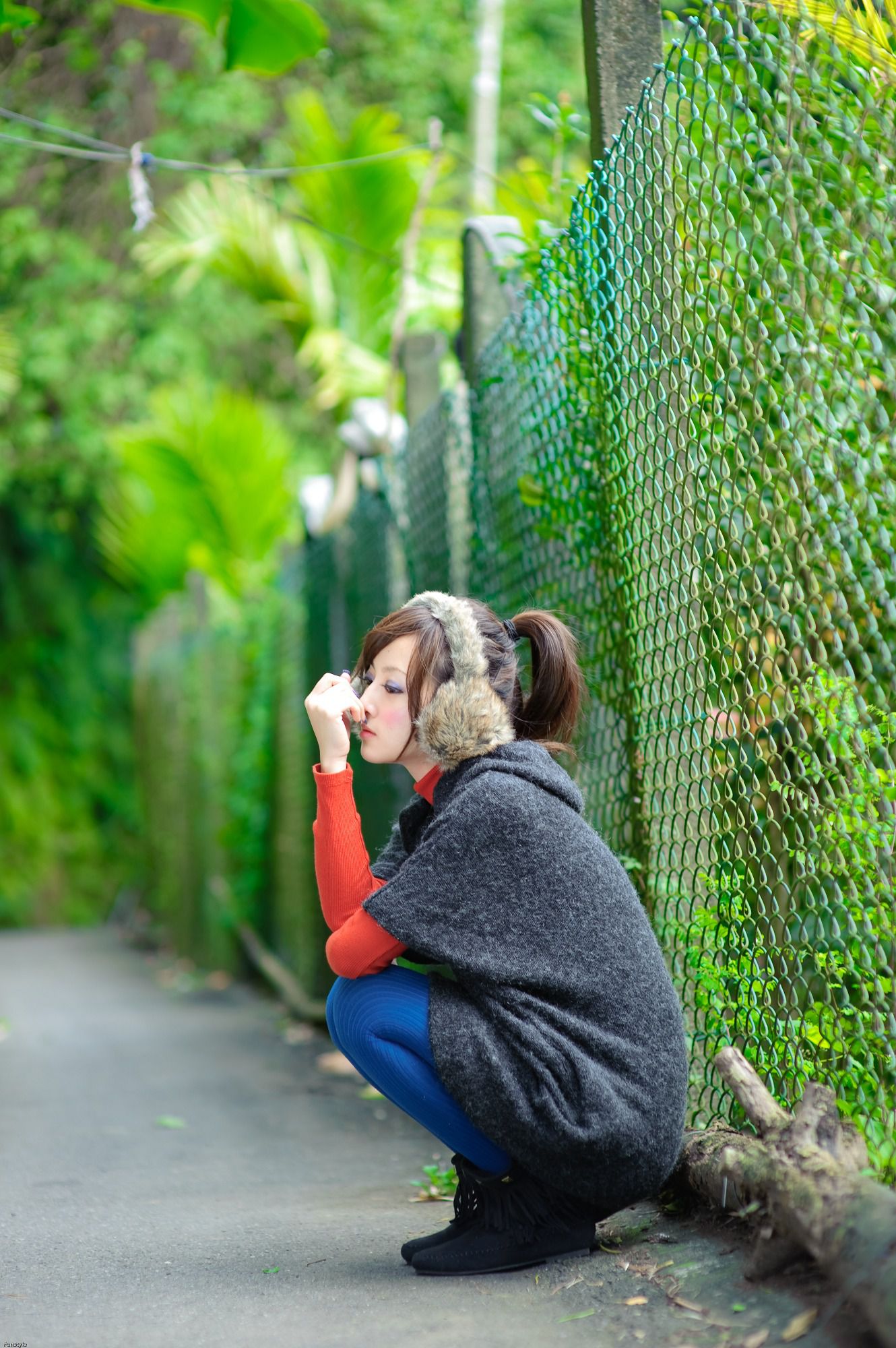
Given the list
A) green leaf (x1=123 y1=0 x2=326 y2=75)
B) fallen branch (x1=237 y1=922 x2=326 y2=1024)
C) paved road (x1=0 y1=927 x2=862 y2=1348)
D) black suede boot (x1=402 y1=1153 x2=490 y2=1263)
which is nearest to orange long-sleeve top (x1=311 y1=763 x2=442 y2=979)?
black suede boot (x1=402 y1=1153 x2=490 y2=1263)

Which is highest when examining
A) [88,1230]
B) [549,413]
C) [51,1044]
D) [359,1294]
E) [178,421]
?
[178,421]

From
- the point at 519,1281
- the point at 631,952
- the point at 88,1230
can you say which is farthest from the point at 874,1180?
the point at 88,1230

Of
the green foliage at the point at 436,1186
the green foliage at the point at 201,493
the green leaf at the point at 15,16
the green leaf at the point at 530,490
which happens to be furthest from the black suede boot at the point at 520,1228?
the green foliage at the point at 201,493

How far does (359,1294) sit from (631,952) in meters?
0.77

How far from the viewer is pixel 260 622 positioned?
26.5 ft

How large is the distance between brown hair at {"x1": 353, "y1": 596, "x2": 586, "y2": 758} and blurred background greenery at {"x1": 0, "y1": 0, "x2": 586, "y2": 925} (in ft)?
20.3

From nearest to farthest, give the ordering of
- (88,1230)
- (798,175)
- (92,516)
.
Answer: (798,175)
(88,1230)
(92,516)

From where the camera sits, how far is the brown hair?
2496 mm

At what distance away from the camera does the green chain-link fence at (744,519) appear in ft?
6.57

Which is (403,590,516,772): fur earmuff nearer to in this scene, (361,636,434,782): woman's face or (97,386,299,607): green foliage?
(361,636,434,782): woman's face

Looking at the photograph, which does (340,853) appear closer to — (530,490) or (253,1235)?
(253,1235)

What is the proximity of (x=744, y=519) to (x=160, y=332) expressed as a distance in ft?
37.1

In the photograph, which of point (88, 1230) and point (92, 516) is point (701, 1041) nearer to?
point (88, 1230)

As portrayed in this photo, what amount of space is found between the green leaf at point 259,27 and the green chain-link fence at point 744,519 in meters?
2.56
